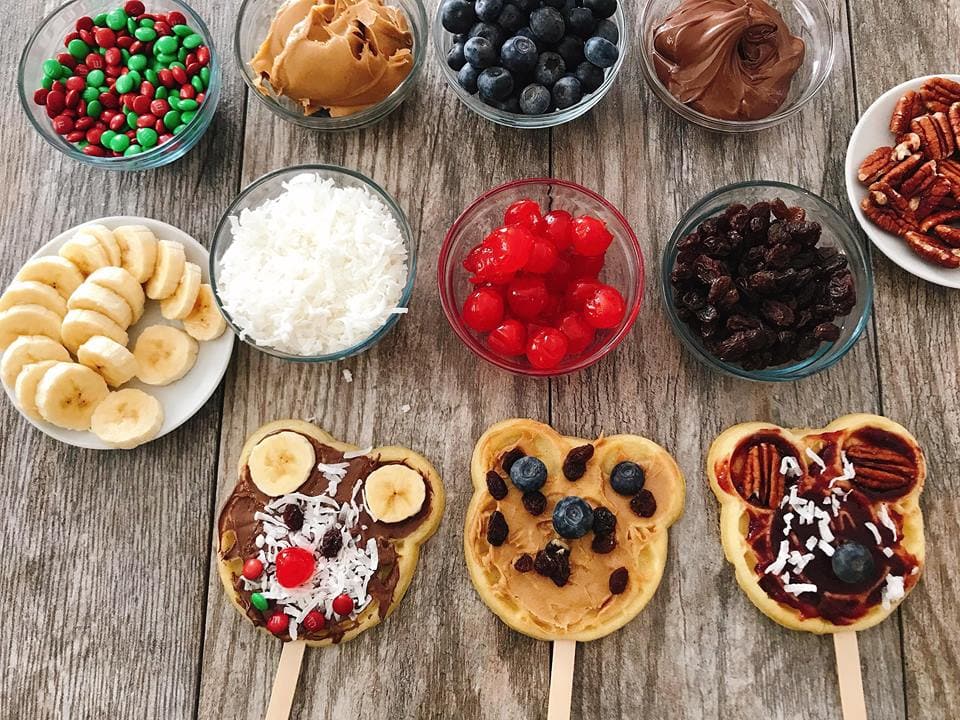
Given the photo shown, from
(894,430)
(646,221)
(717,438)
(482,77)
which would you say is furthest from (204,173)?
(894,430)

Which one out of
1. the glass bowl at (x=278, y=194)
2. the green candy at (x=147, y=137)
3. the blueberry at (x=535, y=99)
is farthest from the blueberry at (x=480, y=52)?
the green candy at (x=147, y=137)

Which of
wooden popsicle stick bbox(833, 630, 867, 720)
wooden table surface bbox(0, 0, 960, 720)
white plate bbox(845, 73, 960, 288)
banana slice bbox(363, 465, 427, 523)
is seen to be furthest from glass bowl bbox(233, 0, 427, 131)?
wooden popsicle stick bbox(833, 630, 867, 720)

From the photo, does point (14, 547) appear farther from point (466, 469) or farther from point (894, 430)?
point (894, 430)

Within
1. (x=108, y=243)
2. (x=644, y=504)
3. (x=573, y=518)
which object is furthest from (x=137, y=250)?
(x=644, y=504)

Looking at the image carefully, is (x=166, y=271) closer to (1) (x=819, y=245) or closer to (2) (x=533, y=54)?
(2) (x=533, y=54)

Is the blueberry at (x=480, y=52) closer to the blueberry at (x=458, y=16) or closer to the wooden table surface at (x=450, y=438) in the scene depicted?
the blueberry at (x=458, y=16)

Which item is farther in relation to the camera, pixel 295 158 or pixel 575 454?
pixel 295 158
